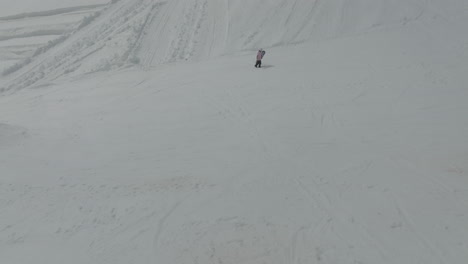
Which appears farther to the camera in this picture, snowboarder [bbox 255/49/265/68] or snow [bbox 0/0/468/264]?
snowboarder [bbox 255/49/265/68]

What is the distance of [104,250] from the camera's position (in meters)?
8.28

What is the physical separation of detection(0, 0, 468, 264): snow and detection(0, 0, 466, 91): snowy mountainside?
3.9 inches

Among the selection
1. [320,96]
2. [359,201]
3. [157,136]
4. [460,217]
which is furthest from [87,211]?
[320,96]

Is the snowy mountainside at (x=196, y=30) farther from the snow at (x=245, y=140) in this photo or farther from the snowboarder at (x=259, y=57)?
the snowboarder at (x=259, y=57)

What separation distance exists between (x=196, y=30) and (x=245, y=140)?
35.2 feet

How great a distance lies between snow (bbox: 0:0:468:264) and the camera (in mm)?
8375

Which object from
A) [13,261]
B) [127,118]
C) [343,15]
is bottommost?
[13,261]

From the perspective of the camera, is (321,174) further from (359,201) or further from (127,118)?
(127,118)

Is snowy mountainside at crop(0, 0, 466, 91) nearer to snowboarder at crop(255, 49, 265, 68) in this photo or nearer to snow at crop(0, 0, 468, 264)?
snow at crop(0, 0, 468, 264)

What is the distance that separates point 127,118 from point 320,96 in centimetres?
654

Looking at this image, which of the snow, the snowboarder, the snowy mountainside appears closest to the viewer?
the snow

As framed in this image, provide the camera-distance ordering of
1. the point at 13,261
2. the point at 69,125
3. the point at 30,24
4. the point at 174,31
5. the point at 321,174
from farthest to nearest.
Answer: the point at 30,24
the point at 174,31
the point at 69,125
the point at 321,174
the point at 13,261

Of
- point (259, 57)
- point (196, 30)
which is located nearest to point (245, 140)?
point (259, 57)

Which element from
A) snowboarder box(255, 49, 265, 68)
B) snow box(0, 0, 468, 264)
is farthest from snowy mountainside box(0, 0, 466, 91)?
snowboarder box(255, 49, 265, 68)
